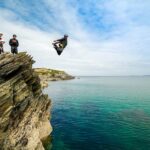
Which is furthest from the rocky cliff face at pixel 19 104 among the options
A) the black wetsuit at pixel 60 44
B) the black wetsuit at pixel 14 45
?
the black wetsuit at pixel 60 44

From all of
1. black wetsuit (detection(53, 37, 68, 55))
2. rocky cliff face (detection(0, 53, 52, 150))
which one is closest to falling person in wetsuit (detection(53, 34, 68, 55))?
black wetsuit (detection(53, 37, 68, 55))

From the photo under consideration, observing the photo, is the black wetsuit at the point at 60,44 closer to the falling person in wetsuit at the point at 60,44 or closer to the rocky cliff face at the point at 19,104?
the falling person in wetsuit at the point at 60,44

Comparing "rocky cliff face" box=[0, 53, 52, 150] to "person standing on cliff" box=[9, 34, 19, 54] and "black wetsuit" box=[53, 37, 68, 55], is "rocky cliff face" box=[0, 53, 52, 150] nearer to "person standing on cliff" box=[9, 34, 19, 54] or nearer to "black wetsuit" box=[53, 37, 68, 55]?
"person standing on cliff" box=[9, 34, 19, 54]

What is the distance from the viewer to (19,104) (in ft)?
90.7

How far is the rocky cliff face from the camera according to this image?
24656mm

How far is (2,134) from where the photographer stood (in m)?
23.9

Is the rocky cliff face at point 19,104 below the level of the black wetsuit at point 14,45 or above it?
below

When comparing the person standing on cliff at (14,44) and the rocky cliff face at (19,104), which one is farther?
the person standing on cliff at (14,44)

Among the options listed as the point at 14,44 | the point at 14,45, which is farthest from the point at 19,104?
the point at 14,44

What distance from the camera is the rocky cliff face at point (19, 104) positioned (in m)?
24.7

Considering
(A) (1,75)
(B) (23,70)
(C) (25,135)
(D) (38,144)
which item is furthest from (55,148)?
(A) (1,75)

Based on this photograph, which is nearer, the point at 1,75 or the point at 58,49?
the point at 1,75

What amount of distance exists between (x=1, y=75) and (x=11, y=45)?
17.1 ft

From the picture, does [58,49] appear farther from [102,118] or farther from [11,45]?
Answer: [102,118]
